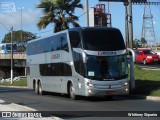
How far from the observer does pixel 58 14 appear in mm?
46156

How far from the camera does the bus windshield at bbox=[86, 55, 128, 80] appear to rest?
2280 cm

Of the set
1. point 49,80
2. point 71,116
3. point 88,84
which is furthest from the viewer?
point 49,80

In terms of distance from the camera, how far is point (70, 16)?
153 feet

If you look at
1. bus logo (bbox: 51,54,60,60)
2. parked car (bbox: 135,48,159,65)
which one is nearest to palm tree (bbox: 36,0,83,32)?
parked car (bbox: 135,48,159,65)

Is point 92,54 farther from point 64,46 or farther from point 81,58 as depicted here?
point 64,46

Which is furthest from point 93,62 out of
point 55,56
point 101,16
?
point 101,16

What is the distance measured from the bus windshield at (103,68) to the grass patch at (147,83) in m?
2.76

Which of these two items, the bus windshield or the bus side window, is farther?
the bus side window

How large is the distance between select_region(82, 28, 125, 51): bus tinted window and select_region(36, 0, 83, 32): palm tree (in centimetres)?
2171

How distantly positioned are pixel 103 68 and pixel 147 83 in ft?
21.3

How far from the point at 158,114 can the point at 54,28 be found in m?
31.2

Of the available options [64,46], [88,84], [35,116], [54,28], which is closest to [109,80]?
[88,84]

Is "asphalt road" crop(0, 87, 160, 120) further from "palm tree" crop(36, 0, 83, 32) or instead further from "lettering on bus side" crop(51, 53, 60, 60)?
"palm tree" crop(36, 0, 83, 32)

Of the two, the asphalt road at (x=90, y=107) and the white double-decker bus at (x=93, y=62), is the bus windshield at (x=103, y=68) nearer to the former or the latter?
the white double-decker bus at (x=93, y=62)
